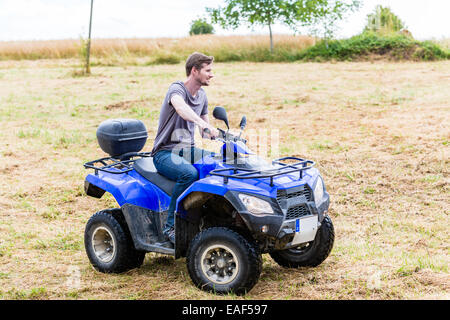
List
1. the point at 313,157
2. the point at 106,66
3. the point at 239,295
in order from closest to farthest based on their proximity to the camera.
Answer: the point at 239,295 < the point at 313,157 < the point at 106,66

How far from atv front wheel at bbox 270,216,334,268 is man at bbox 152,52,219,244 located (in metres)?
0.96

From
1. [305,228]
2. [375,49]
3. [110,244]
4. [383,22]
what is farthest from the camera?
[383,22]

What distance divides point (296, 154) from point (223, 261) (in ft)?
17.2

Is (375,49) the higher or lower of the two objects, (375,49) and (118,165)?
the higher

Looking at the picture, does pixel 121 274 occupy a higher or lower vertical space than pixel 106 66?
lower

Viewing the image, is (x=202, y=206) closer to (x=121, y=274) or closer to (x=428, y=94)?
(x=121, y=274)

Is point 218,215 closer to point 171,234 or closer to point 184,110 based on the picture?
point 171,234

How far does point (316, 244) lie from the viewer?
4.78m

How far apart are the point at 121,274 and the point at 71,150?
5.74 meters

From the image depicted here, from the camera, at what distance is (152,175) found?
4742 millimetres

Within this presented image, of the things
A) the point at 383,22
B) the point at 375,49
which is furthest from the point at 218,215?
the point at 383,22

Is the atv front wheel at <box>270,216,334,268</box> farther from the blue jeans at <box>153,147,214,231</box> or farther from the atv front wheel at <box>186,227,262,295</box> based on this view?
the blue jeans at <box>153,147,214,231</box>
